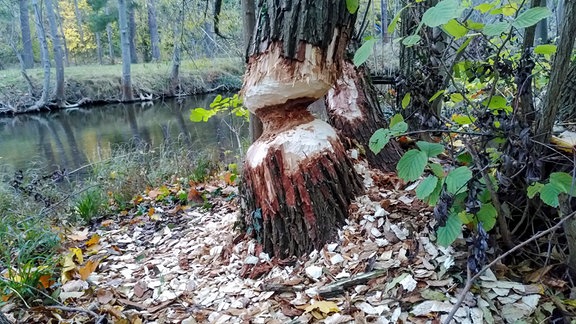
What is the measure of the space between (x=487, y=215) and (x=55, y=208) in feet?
12.6

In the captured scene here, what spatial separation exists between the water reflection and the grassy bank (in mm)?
1093

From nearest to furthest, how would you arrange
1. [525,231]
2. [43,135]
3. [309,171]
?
[525,231]
[309,171]
[43,135]

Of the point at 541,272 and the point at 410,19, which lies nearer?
the point at 541,272

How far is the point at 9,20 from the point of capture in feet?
75.3

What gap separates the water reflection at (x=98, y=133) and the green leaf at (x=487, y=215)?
4573mm

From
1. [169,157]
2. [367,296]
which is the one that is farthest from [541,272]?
[169,157]

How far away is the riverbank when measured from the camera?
48.6ft

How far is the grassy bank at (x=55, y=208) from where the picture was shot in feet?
5.72

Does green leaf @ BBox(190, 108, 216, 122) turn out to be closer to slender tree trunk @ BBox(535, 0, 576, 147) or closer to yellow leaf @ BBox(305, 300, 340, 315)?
yellow leaf @ BBox(305, 300, 340, 315)

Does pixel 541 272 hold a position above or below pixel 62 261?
above

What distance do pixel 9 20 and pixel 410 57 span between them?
28387 millimetres

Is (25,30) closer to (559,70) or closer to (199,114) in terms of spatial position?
(199,114)

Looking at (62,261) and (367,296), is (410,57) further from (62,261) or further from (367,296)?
(62,261)

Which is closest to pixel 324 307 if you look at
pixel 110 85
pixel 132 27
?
pixel 110 85
